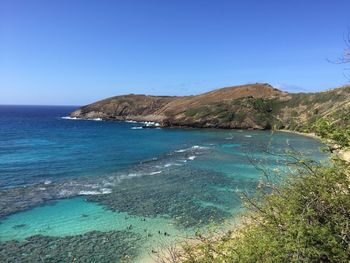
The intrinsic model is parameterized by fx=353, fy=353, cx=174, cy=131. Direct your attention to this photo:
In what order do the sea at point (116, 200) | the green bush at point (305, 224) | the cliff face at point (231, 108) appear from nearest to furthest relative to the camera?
the green bush at point (305, 224) → the sea at point (116, 200) → the cliff face at point (231, 108)

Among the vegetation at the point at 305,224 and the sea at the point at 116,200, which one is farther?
the sea at the point at 116,200

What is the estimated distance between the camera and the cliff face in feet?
382

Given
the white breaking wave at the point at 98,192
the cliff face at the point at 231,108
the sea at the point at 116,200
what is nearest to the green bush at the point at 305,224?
the sea at the point at 116,200

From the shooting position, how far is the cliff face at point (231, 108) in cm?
11638

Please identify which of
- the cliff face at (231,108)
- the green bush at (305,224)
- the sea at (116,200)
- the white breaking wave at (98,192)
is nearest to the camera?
the green bush at (305,224)

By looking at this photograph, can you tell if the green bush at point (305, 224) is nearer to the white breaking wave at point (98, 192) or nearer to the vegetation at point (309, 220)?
the vegetation at point (309, 220)

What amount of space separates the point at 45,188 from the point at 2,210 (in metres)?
7.66

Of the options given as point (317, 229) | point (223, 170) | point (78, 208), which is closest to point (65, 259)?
point (78, 208)

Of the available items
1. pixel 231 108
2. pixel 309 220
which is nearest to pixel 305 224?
pixel 309 220

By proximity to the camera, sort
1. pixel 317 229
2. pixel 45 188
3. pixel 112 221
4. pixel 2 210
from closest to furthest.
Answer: pixel 317 229 → pixel 112 221 → pixel 2 210 → pixel 45 188

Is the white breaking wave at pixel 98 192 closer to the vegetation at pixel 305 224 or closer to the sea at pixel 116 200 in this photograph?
the sea at pixel 116 200

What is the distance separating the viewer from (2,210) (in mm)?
30172

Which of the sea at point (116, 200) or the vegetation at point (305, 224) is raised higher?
the vegetation at point (305, 224)

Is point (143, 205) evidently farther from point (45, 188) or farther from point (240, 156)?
point (240, 156)
